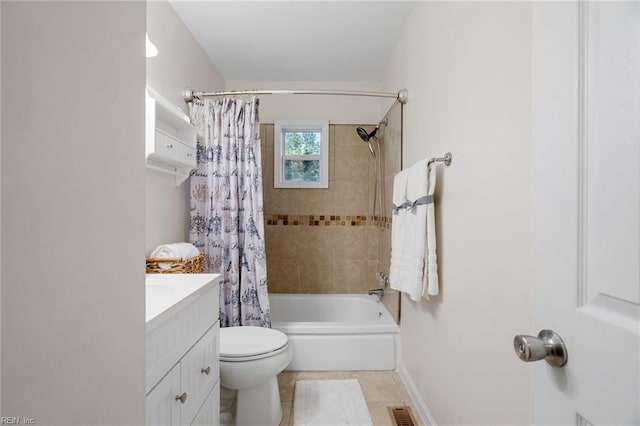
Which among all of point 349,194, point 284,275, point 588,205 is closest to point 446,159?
point 588,205

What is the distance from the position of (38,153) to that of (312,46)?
251 cm

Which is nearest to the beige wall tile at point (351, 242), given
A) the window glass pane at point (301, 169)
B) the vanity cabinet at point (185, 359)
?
the window glass pane at point (301, 169)

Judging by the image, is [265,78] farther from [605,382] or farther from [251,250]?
[605,382]

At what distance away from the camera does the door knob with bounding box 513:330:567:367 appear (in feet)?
1.79

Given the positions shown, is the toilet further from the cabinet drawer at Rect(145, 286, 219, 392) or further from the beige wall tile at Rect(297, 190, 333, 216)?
the beige wall tile at Rect(297, 190, 333, 216)

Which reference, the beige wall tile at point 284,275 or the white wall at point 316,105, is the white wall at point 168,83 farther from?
the beige wall tile at point 284,275

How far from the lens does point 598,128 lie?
48cm

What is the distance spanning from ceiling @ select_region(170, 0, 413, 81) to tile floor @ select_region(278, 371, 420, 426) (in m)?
2.46

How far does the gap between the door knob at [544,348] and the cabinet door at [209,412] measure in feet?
3.70

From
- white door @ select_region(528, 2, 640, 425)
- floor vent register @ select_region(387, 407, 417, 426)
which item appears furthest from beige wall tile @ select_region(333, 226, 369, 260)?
white door @ select_region(528, 2, 640, 425)

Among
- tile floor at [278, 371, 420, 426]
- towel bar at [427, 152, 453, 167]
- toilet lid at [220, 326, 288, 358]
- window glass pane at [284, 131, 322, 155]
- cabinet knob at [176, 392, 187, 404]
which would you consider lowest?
tile floor at [278, 371, 420, 426]

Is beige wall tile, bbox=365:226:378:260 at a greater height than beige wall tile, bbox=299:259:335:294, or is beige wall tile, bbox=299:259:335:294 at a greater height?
beige wall tile, bbox=365:226:378:260

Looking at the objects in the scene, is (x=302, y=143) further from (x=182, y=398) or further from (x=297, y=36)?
(x=182, y=398)

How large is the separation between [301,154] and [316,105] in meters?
0.50
